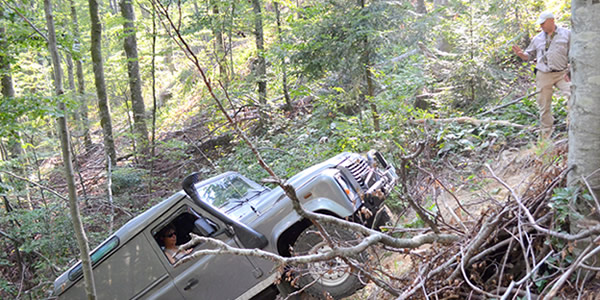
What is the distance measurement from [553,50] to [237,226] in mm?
5134

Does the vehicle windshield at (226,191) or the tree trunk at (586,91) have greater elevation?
the tree trunk at (586,91)

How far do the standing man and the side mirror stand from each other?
14.1ft

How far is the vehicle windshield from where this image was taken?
18.2 ft

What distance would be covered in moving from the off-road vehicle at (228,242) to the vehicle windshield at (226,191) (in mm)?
87

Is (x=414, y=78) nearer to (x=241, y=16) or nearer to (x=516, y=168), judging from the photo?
(x=516, y=168)

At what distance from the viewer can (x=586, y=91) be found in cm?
245

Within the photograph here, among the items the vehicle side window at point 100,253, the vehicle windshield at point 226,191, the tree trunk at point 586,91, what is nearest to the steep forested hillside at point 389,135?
the tree trunk at point 586,91

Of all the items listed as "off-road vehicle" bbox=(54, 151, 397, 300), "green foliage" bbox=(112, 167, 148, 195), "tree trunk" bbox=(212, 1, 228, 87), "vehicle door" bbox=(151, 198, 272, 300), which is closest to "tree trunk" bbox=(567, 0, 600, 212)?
"off-road vehicle" bbox=(54, 151, 397, 300)

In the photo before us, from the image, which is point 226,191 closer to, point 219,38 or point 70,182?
point 70,182

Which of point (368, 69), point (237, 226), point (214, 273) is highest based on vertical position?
point (368, 69)

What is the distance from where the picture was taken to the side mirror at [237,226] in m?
4.78

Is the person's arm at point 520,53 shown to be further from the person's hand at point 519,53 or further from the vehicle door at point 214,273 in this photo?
the vehicle door at point 214,273

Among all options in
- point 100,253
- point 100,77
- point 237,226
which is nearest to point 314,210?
point 237,226

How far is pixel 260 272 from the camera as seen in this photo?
16.2 feet
